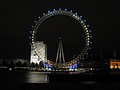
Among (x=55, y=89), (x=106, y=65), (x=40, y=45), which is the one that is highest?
(x=40, y=45)

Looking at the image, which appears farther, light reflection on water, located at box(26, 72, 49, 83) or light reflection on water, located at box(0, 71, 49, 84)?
light reflection on water, located at box(26, 72, 49, 83)

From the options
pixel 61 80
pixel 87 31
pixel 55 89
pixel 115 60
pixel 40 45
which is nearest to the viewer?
pixel 55 89

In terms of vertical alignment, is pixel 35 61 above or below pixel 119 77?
above

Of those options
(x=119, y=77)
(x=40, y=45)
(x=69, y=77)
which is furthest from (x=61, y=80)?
(x=40, y=45)

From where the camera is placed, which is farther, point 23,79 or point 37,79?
point 23,79

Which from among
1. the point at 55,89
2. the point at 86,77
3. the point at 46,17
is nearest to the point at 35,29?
the point at 46,17

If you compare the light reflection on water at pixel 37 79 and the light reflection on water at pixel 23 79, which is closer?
the light reflection on water at pixel 23 79

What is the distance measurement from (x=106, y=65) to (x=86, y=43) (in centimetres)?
6231

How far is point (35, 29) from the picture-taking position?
4203 cm

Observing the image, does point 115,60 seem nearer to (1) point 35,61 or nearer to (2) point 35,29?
(1) point 35,61

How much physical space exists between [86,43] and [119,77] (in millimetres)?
21599

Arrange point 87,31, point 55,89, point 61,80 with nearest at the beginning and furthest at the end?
point 55,89
point 61,80
point 87,31

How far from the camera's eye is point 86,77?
66.9 ft

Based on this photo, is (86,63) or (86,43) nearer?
(86,43)
